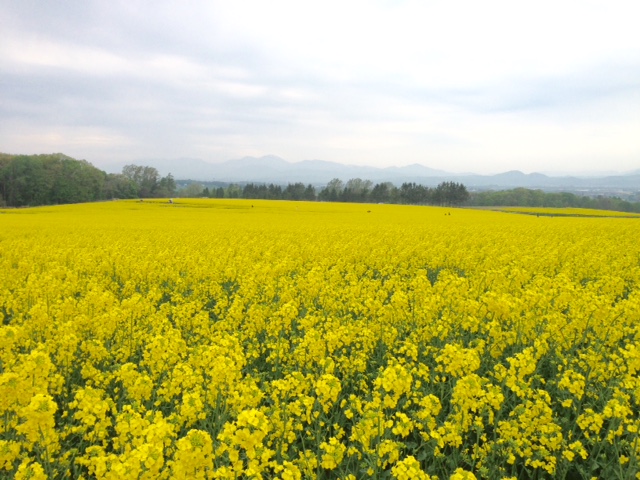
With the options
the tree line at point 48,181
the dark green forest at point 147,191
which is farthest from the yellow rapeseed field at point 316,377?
the dark green forest at point 147,191

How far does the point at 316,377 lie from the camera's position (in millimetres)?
5582

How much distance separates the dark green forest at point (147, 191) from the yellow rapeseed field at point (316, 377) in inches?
3342

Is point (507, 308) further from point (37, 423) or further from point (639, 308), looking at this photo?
point (37, 423)

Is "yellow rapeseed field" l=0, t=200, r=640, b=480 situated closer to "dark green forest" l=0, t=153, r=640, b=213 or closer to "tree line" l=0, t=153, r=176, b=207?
"tree line" l=0, t=153, r=176, b=207

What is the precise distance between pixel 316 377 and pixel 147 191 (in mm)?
120476

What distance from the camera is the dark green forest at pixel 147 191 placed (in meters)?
82.3

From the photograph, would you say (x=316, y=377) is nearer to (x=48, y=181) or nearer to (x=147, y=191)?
(x=48, y=181)

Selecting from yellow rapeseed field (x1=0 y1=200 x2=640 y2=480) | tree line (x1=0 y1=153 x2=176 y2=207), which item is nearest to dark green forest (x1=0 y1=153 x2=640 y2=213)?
tree line (x1=0 y1=153 x2=176 y2=207)

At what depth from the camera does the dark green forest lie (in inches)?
3241

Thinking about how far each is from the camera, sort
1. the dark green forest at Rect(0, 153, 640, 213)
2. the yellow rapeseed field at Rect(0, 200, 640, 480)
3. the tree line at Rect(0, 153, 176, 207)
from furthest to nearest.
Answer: the dark green forest at Rect(0, 153, 640, 213) < the tree line at Rect(0, 153, 176, 207) < the yellow rapeseed field at Rect(0, 200, 640, 480)

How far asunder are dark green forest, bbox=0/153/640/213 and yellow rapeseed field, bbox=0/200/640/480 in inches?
3342

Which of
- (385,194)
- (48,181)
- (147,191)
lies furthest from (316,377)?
(147,191)

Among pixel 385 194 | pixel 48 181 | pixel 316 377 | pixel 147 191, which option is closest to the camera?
pixel 316 377

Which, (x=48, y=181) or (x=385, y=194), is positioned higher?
(x=48, y=181)
